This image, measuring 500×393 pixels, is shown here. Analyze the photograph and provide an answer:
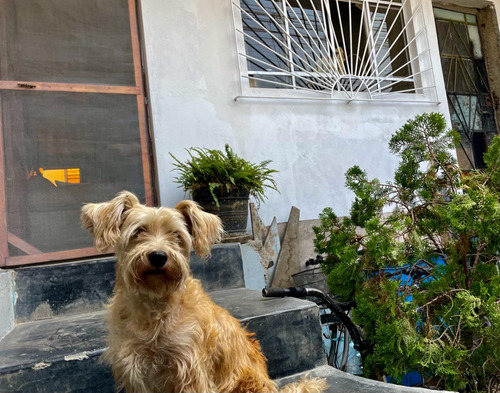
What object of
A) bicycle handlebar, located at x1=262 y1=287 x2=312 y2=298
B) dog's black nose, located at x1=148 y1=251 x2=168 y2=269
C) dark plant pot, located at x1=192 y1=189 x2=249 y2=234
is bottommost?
bicycle handlebar, located at x1=262 y1=287 x2=312 y2=298

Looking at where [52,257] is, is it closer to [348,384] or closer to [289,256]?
[289,256]

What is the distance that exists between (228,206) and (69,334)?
1755mm

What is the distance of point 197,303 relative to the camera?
1.98 m

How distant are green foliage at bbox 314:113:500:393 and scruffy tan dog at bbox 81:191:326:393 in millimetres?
681

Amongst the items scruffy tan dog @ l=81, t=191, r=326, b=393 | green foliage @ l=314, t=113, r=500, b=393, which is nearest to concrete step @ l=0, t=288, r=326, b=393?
scruffy tan dog @ l=81, t=191, r=326, b=393

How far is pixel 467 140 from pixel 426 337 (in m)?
5.04

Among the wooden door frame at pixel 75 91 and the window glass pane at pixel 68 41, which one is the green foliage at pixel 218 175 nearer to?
the wooden door frame at pixel 75 91

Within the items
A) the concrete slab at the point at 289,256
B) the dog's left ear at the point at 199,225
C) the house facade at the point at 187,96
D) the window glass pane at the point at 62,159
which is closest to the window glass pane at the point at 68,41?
the house facade at the point at 187,96

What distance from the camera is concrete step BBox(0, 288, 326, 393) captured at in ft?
6.21

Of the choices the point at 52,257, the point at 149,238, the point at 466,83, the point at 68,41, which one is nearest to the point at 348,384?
the point at 149,238

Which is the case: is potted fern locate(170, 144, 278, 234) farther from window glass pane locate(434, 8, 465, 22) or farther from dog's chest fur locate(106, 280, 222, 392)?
window glass pane locate(434, 8, 465, 22)

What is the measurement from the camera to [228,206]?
370 cm

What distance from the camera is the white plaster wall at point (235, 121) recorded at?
424cm

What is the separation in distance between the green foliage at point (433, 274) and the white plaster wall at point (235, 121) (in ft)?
5.49
